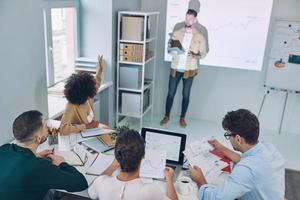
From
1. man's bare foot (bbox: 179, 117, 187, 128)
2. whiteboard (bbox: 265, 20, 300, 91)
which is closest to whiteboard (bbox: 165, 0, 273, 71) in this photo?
whiteboard (bbox: 265, 20, 300, 91)

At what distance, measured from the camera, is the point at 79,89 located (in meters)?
2.51

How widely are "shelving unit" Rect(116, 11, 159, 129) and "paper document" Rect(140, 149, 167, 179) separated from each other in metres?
2.09

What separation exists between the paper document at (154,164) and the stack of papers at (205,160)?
16 cm

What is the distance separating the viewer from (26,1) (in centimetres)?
247

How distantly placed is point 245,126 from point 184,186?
0.48 metres

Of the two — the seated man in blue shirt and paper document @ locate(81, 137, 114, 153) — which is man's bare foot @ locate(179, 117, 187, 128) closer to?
paper document @ locate(81, 137, 114, 153)

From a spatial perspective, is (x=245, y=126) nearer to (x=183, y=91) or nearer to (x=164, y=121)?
(x=183, y=91)

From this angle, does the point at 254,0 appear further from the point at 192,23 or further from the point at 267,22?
the point at 192,23

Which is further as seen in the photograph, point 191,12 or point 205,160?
point 191,12

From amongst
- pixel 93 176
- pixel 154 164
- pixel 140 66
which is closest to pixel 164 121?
pixel 140 66

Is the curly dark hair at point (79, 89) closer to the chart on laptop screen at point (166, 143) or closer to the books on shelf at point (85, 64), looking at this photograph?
the chart on laptop screen at point (166, 143)

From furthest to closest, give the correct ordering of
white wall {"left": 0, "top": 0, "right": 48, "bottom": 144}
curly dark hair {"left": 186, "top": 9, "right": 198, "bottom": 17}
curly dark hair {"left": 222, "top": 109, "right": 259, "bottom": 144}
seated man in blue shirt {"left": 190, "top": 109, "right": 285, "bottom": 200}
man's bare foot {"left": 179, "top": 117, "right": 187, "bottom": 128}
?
man's bare foot {"left": 179, "top": 117, "right": 187, "bottom": 128}, curly dark hair {"left": 186, "top": 9, "right": 198, "bottom": 17}, white wall {"left": 0, "top": 0, "right": 48, "bottom": 144}, curly dark hair {"left": 222, "top": 109, "right": 259, "bottom": 144}, seated man in blue shirt {"left": 190, "top": 109, "right": 285, "bottom": 200}

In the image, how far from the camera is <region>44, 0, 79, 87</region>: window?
3.25 metres

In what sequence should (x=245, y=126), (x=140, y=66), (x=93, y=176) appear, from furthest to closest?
(x=140, y=66) → (x=93, y=176) → (x=245, y=126)
